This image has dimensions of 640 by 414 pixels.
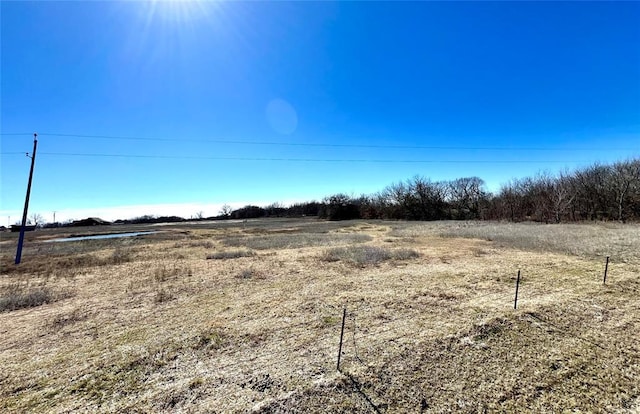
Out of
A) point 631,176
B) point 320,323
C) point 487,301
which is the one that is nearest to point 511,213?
point 631,176

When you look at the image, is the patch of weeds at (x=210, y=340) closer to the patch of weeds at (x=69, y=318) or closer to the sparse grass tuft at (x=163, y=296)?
the sparse grass tuft at (x=163, y=296)

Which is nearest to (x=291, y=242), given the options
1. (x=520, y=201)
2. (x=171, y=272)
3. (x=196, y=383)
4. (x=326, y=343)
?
(x=171, y=272)

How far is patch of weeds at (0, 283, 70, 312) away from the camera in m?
7.14

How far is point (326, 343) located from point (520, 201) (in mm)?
52194

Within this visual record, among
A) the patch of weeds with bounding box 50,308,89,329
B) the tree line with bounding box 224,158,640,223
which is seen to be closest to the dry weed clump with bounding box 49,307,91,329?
the patch of weeds with bounding box 50,308,89,329

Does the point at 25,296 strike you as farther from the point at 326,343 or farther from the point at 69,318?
the point at 326,343

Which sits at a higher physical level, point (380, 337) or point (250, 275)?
point (250, 275)

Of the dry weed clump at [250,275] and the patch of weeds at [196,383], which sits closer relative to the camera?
the patch of weeds at [196,383]

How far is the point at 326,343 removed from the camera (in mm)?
4730

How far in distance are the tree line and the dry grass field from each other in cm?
3771

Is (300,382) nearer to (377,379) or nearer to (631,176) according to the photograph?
(377,379)

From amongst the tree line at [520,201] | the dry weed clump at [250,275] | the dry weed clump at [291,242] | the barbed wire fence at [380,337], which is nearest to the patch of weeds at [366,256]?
the dry weed clump at [250,275]

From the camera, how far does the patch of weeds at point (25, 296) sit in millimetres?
7142

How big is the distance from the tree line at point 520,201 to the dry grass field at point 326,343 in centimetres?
3771
